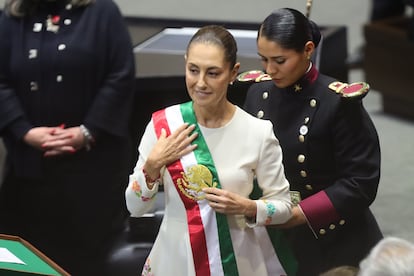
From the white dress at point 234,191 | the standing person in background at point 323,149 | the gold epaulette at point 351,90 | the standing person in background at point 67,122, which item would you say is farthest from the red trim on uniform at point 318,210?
the standing person in background at point 67,122

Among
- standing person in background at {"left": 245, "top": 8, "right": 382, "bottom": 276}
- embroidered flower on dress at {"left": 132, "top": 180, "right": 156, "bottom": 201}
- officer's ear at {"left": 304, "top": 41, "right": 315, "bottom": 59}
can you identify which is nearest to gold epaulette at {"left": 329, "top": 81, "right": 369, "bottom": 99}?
standing person in background at {"left": 245, "top": 8, "right": 382, "bottom": 276}

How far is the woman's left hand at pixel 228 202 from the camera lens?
1.88m

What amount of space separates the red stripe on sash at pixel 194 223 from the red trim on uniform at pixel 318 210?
0.24m

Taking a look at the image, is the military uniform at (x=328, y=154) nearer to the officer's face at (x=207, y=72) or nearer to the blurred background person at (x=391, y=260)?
the officer's face at (x=207, y=72)

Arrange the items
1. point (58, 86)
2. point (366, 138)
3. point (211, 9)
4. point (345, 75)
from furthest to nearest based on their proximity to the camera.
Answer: point (211, 9) → point (345, 75) → point (58, 86) → point (366, 138)

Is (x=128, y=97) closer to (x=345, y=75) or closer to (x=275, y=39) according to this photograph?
(x=275, y=39)

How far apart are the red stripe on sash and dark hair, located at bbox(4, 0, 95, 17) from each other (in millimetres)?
842

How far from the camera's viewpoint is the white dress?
6.27ft

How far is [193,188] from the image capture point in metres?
1.91

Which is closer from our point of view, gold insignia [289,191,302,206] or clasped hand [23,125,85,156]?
gold insignia [289,191,302,206]

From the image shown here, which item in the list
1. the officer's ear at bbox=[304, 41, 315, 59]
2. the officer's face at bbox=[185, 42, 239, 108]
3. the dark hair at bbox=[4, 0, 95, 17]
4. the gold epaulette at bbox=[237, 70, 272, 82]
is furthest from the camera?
the dark hair at bbox=[4, 0, 95, 17]

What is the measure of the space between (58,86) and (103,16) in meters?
0.23

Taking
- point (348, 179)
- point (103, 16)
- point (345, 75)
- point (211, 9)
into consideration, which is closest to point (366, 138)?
point (348, 179)

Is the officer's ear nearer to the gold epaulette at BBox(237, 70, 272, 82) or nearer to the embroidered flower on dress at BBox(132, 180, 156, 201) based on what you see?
the gold epaulette at BBox(237, 70, 272, 82)
